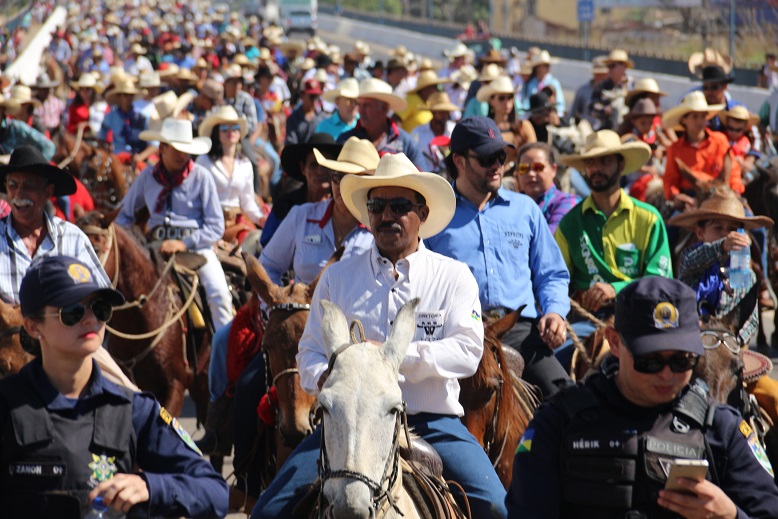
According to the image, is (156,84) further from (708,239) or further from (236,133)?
(708,239)

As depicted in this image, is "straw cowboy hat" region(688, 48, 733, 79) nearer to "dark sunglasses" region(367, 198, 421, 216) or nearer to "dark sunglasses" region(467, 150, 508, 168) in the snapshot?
"dark sunglasses" region(467, 150, 508, 168)

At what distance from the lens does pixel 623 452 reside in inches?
165

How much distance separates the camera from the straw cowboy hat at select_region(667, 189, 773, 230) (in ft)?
30.0

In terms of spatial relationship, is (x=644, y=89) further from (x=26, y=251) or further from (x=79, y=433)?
(x=79, y=433)

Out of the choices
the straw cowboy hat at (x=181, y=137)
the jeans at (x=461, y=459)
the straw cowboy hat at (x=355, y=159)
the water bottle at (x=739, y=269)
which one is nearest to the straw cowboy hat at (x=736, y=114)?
the straw cowboy hat at (x=181, y=137)

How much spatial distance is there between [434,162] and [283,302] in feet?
29.6

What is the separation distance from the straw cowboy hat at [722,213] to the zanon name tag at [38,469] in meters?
5.83

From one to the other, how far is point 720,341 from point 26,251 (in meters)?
4.37

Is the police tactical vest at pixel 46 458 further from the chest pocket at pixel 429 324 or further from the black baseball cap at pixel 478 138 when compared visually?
the black baseball cap at pixel 478 138

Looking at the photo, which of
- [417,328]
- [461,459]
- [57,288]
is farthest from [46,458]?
[461,459]

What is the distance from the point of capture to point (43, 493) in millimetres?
4410

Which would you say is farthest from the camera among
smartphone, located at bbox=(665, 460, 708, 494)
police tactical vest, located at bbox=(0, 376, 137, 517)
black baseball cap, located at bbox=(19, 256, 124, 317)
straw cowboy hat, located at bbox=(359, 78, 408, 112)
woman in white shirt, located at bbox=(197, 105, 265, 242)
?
woman in white shirt, located at bbox=(197, 105, 265, 242)

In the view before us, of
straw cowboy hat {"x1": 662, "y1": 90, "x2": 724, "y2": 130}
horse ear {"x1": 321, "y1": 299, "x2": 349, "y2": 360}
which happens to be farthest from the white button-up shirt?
straw cowboy hat {"x1": 662, "y1": 90, "x2": 724, "y2": 130}

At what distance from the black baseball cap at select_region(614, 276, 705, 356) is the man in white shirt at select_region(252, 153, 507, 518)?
145 centimetres
